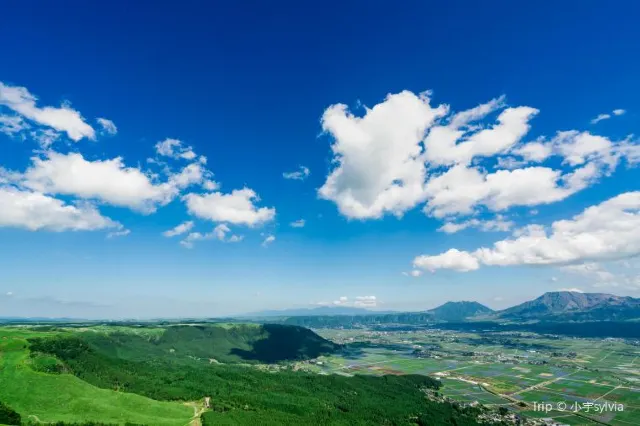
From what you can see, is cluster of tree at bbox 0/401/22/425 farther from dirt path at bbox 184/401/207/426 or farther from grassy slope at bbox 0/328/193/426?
dirt path at bbox 184/401/207/426

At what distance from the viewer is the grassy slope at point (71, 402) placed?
148875 mm

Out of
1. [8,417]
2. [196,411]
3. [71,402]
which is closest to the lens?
[8,417]

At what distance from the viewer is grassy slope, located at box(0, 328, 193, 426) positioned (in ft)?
488

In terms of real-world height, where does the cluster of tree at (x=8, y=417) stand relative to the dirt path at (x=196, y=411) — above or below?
above

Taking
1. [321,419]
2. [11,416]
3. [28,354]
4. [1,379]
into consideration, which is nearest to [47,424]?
[11,416]

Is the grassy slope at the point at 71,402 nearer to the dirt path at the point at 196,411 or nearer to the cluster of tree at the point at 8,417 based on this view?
the dirt path at the point at 196,411

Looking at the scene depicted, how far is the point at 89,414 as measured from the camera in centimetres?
15062

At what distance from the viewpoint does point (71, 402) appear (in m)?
158

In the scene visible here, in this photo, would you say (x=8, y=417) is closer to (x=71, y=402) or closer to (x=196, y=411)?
(x=71, y=402)

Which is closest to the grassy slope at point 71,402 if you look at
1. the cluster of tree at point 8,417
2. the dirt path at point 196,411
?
the dirt path at point 196,411

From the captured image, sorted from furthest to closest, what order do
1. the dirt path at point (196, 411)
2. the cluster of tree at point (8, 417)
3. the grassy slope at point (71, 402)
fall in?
the dirt path at point (196, 411)
the grassy slope at point (71, 402)
the cluster of tree at point (8, 417)

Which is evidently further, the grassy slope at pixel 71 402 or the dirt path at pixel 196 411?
the dirt path at pixel 196 411

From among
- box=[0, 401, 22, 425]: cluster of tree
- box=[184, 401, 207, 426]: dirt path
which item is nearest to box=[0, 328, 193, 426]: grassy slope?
box=[184, 401, 207, 426]: dirt path

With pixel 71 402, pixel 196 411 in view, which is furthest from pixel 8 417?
pixel 196 411
